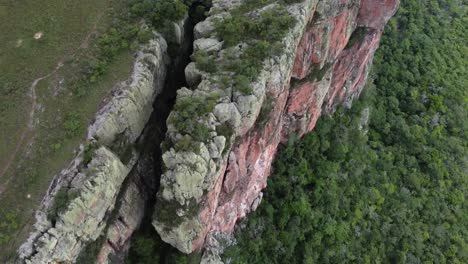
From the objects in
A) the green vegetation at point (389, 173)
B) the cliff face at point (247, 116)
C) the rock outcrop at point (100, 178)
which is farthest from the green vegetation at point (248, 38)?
the green vegetation at point (389, 173)

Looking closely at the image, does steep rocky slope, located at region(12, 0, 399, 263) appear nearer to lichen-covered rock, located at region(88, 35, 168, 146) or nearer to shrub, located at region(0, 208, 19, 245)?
lichen-covered rock, located at region(88, 35, 168, 146)

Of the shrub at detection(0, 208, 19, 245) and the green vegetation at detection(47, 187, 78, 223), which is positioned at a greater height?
the green vegetation at detection(47, 187, 78, 223)

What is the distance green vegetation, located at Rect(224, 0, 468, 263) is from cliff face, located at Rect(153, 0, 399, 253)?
3.66 meters

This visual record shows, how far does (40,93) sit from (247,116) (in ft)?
50.7

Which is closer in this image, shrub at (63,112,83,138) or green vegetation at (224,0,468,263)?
shrub at (63,112,83,138)

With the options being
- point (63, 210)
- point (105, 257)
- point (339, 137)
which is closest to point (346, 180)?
point (339, 137)

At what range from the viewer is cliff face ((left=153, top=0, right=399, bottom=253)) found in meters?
30.1

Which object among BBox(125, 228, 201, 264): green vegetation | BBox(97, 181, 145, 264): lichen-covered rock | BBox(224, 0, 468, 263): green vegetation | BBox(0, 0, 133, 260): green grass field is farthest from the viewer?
BBox(224, 0, 468, 263): green vegetation

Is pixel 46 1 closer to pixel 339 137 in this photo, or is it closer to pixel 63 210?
pixel 63 210

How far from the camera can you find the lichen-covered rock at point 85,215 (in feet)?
87.1

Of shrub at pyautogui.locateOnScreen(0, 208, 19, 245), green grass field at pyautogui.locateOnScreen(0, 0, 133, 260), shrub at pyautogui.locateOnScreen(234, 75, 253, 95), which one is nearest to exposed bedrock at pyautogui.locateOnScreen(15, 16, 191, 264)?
green grass field at pyautogui.locateOnScreen(0, 0, 133, 260)

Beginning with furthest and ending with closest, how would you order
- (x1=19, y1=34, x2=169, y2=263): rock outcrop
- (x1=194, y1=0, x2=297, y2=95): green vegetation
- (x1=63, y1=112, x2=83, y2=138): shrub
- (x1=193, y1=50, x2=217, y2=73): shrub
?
(x1=193, y1=50, x2=217, y2=73): shrub < (x1=194, y1=0, x2=297, y2=95): green vegetation < (x1=63, y1=112, x2=83, y2=138): shrub < (x1=19, y1=34, x2=169, y2=263): rock outcrop

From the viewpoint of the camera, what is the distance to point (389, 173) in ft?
181

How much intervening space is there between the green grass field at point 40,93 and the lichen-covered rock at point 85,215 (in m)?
1.80
